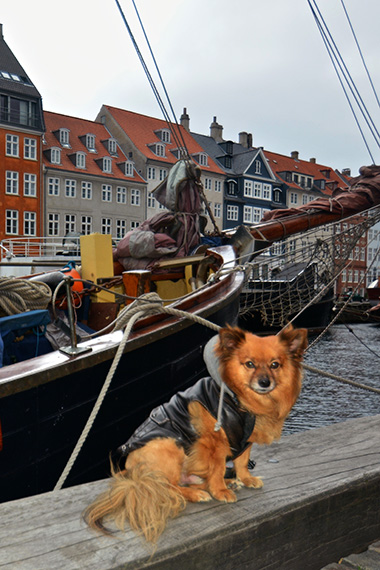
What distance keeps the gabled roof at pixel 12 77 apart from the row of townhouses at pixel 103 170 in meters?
0.05

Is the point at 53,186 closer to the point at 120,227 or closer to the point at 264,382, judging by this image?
the point at 120,227

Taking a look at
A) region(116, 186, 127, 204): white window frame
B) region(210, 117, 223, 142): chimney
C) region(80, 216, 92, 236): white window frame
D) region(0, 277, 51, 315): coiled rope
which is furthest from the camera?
region(210, 117, 223, 142): chimney

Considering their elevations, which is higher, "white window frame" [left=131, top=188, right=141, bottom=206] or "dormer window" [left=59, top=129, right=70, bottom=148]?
"dormer window" [left=59, top=129, right=70, bottom=148]

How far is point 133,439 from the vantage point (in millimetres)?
1834

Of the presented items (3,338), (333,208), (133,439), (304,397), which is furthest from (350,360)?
(133,439)

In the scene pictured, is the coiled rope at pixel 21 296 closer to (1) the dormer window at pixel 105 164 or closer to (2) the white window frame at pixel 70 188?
(2) the white window frame at pixel 70 188

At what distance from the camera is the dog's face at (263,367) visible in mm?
1642

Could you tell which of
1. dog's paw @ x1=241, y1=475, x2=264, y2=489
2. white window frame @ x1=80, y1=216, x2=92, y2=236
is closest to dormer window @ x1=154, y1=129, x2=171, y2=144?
white window frame @ x1=80, y1=216, x2=92, y2=236

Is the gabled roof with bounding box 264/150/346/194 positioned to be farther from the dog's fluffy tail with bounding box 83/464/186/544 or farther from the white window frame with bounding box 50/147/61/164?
the dog's fluffy tail with bounding box 83/464/186/544

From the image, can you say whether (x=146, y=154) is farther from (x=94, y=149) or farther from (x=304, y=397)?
(x=304, y=397)

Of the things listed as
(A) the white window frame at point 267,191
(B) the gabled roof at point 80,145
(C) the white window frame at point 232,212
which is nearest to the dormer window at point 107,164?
(B) the gabled roof at point 80,145

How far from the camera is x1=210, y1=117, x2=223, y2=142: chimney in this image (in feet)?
133

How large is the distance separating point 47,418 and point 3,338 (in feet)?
2.40

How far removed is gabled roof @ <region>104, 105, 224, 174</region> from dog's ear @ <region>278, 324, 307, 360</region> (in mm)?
31993
